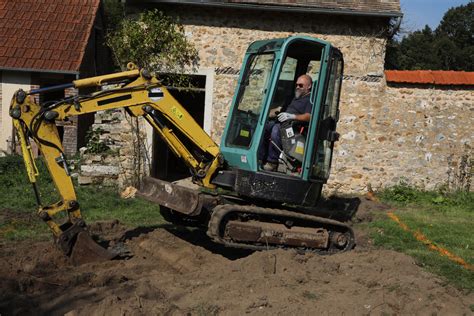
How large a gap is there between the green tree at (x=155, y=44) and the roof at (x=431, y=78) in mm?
4457

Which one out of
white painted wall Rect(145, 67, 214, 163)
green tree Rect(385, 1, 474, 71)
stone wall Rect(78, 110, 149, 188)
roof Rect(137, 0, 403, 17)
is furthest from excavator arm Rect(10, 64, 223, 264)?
green tree Rect(385, 1, 474, 71)

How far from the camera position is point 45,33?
1794cm

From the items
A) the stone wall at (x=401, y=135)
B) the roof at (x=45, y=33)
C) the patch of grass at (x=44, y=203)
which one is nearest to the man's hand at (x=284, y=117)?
the patch of grass at (x=44, y=203)

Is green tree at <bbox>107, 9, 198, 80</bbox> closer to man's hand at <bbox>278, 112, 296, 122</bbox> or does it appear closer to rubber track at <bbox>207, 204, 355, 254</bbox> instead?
man's hand at <bbox>278, 112, 296, 122</bbox>

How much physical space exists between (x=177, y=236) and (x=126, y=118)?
501 cm

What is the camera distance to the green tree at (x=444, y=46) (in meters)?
44.1

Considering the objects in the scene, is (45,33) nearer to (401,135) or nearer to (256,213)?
(401,135)

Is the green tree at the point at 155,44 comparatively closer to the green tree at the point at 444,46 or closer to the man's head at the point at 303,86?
the man's head at the point at 303,86

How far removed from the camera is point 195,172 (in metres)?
7.29

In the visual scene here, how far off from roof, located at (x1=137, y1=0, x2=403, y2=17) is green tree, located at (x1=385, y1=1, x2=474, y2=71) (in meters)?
26.2

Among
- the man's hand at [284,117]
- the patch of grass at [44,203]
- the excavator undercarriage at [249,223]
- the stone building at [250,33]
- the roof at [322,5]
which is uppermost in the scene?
the roof at [322,5]

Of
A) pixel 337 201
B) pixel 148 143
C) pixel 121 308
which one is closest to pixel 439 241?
pixel 337 201

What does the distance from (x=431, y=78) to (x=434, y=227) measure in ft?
14.3

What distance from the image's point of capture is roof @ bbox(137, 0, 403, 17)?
12.3 metres
